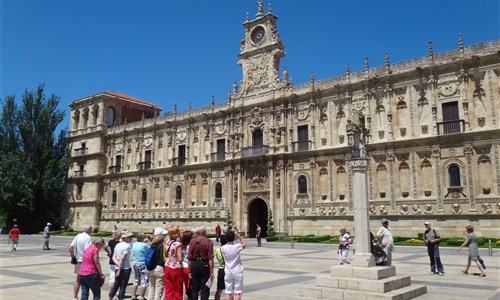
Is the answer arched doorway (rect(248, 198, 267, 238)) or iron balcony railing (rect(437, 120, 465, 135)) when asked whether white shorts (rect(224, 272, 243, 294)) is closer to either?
iron balcony railing (rect(437, 120, 465, 135))

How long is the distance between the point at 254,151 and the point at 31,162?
96.1 ft

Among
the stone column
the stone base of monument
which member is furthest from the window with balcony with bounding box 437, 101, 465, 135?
the stone base of monument

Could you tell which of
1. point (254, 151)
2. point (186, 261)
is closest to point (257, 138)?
point (254, 151)

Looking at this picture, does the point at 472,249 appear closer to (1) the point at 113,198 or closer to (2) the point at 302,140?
(2) the point at 302,140

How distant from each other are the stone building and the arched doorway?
0.44ft

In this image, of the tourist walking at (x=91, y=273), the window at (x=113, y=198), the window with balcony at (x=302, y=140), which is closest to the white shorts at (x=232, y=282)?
the tourist walking at (x=91, y=273)

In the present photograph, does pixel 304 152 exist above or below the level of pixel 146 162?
below

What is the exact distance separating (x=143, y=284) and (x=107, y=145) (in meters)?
47.4

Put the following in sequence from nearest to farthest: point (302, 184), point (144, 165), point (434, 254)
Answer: point (434, 254) → point (302, 184) → point (144, 165)

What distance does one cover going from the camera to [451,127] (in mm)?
30453

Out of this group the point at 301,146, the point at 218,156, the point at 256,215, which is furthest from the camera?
the point at 218,156

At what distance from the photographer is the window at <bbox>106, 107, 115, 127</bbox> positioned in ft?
183

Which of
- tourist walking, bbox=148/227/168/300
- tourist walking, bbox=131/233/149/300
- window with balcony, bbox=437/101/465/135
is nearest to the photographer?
tourist walking, bbox=148/227/168/300

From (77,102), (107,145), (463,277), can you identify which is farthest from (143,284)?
(77,102)
